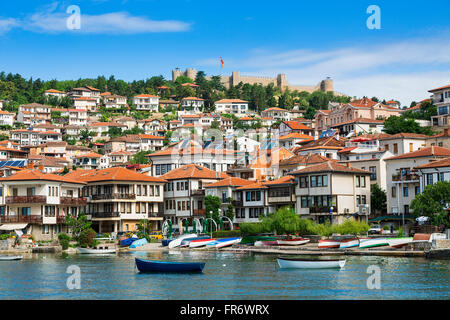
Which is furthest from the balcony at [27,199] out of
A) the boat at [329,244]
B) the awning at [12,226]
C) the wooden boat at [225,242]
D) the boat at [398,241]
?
the boat at [398,241]

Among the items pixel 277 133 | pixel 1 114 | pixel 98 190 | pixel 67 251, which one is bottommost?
pixel 67 251

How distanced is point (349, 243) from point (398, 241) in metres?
3.96

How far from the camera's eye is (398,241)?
48844 millimetres

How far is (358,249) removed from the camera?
49.7 m

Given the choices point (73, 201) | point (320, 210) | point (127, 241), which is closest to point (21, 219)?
point (73, 201)

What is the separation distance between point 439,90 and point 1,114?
405 ft

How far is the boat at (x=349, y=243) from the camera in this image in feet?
165

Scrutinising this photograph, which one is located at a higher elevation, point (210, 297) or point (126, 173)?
point (126, 173)

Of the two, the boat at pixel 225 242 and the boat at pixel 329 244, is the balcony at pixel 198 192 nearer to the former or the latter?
the boat at pixel 225 242

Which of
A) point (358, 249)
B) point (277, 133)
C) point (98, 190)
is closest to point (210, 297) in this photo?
point (358, 249)

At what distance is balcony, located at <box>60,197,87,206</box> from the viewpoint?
67.6 meters

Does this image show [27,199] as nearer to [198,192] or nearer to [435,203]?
[198,192]

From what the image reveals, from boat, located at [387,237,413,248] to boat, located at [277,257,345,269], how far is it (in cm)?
1277

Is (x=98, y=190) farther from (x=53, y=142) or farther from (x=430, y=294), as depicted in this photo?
(x=53, y=142)
